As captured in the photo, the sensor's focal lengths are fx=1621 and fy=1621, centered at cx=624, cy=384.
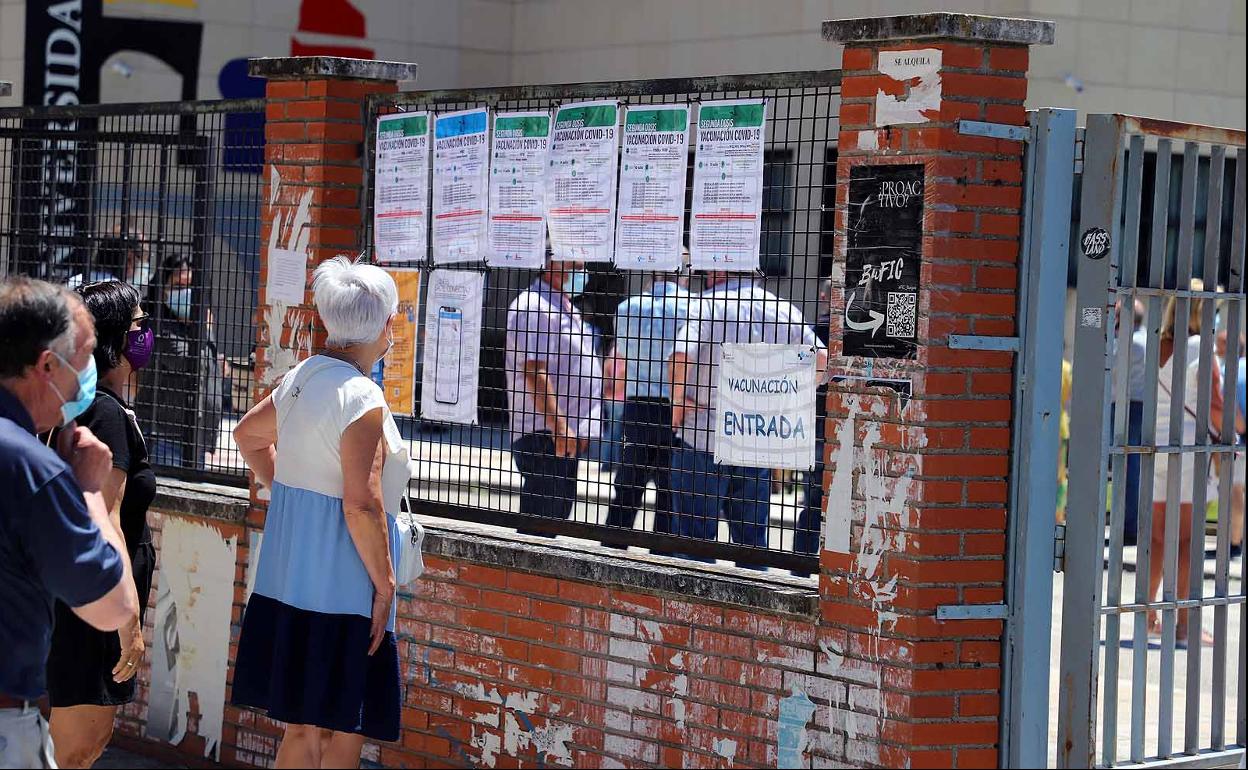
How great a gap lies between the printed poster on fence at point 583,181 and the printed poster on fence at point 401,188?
0.72 meters

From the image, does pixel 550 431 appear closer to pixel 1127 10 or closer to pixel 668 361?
pixel 668 361

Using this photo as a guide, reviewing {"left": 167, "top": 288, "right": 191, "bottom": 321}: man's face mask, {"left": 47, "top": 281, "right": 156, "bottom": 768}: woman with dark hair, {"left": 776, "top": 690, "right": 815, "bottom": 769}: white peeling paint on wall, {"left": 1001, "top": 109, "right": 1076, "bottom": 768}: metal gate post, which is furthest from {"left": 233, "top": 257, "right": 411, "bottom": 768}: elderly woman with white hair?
{"left": 167, "top": 288, "right": 191, "bottom": 321}: man's face mask

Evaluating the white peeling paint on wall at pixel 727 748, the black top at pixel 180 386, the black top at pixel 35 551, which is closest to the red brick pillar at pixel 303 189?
the black top at pixel 180 386

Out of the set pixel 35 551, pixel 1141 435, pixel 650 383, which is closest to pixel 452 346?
pixel 650 383

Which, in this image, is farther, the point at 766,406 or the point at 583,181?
the point at 583,181

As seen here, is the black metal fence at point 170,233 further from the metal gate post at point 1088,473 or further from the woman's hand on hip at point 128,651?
the metal gate post at point 1088,473

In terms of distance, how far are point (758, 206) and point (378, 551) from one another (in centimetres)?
176

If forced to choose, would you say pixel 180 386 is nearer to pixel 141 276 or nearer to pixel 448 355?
pixel 141 276

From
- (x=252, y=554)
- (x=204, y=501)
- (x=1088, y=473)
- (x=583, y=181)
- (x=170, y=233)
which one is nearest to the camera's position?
(x=1088, y=473)

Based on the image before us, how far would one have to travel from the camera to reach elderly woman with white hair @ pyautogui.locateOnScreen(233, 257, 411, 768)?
4902 millimetres

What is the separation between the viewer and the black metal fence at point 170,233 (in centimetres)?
747

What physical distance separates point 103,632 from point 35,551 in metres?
1.71

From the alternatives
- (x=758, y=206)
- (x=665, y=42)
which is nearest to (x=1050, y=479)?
(x=758, y=206)

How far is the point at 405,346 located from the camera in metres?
6.72
